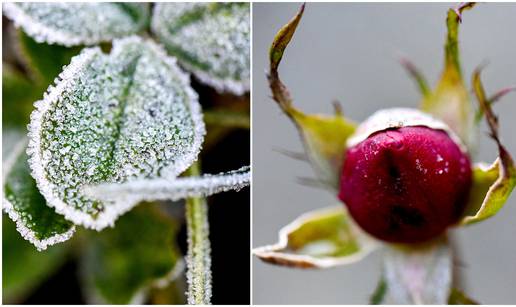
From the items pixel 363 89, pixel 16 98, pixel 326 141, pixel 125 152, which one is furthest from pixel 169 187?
pixel 363 89

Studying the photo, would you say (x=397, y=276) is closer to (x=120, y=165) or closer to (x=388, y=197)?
(x=388, y=197)

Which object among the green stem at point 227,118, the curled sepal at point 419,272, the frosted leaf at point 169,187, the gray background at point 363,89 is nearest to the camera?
the frosted leaf at point 169,187

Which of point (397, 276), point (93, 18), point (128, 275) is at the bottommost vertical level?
point (128, 275)

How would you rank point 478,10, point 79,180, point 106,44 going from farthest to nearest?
point 478,10 → point 106,44 → point 79,180

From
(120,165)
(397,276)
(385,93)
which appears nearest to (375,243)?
(397,276)

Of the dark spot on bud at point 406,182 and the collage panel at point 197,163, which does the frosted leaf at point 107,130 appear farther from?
the dark spot on bud at point 406,182

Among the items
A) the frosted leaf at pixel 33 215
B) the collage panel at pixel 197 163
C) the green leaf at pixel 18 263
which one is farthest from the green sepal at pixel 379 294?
the green leaf at pixel 18 263

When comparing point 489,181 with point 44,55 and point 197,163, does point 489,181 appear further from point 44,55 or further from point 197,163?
point 44,55
